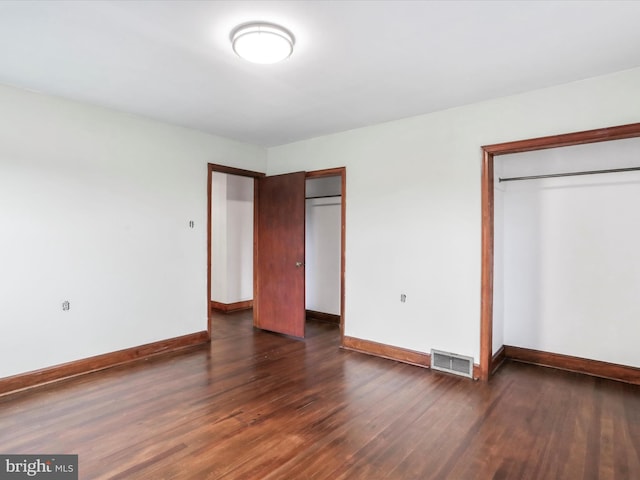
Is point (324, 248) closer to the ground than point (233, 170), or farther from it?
closer to the ground

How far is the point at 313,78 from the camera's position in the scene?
284 cm

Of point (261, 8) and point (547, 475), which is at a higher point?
point (261, 8)

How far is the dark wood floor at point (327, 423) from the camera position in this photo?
80.0 inches

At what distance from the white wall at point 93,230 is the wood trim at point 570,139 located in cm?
328

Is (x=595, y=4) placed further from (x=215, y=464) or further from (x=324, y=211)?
(x=324, y=211)

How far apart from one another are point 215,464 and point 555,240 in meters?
3.68

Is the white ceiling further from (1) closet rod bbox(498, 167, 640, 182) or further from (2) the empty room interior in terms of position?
(1) closet rod bbox(498, 167, 640, 182)

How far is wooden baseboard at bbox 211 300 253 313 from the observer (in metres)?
6.16

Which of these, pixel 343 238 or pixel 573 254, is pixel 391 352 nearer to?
pixel 343 238

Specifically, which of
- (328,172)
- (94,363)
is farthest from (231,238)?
(94,363)

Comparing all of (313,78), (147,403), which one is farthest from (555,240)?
(147,403)

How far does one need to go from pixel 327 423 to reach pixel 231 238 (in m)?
4.26

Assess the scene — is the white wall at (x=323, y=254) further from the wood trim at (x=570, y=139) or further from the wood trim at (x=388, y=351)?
the wood trim at (x=570, y=139)

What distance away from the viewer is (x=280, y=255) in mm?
4855
